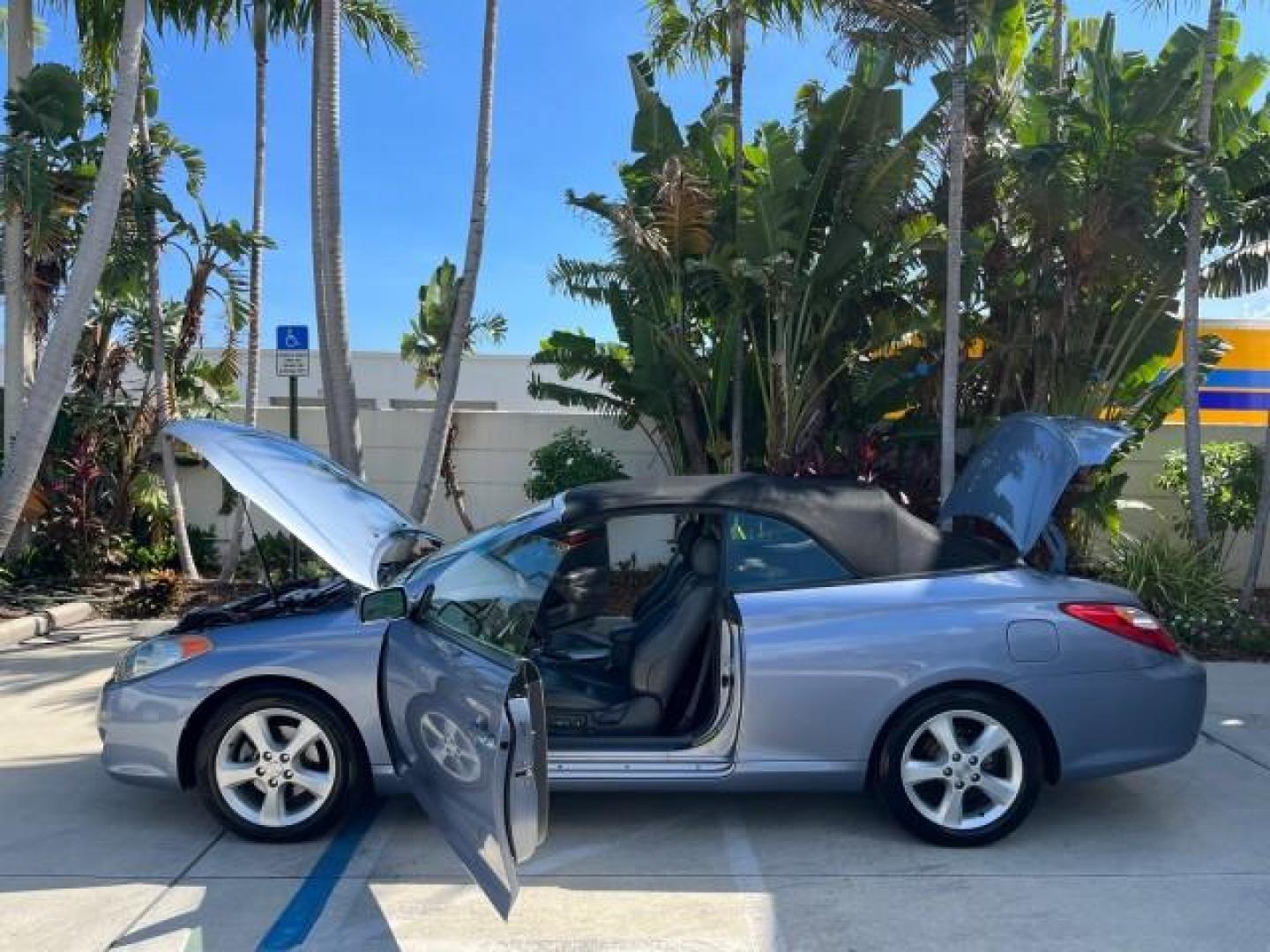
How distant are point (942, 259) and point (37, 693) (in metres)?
8.15

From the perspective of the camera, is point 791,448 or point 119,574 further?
point 119,574

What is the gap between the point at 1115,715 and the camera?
427cm

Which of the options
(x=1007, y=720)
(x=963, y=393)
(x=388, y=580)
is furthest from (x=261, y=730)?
(x=963, y=393)

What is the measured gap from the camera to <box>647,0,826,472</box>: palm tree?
9.59 meters

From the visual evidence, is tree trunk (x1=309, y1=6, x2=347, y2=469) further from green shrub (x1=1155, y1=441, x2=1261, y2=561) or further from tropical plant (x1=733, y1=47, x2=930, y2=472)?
green shrub (x1=1155, y1=441, x2=1261, y2=561)

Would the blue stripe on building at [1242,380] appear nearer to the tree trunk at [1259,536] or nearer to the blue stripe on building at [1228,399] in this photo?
the blue stripe on building at [1228,399]

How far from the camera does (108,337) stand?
11250 millimetres

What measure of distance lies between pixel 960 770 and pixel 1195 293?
21.2 ft

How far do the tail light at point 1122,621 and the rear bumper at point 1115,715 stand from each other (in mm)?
106

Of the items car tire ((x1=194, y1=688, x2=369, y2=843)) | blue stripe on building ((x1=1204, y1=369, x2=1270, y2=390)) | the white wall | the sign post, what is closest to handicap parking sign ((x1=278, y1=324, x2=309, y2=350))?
the sign post

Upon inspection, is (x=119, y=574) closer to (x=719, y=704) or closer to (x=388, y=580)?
(x=388, y=580)

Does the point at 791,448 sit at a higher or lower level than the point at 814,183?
lower

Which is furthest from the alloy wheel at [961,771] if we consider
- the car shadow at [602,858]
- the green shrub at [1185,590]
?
the green shrub at [1185,590]

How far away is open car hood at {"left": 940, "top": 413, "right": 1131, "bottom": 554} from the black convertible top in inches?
8.8
